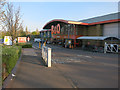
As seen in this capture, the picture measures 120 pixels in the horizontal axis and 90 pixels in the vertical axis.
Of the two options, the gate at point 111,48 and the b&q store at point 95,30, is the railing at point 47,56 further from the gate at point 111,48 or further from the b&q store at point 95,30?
the b&q store at point 95,30

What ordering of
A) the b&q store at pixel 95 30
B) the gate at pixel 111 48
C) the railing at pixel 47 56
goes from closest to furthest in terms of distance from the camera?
the railing at pixel 47 56 → the gate at pixel 111 48 → the b&q store at pixel 95 30

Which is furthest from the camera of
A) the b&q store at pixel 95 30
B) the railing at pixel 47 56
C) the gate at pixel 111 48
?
the b&q store at pixel 95 30

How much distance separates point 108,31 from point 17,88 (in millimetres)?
20444

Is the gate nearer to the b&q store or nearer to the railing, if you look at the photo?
the b&q store

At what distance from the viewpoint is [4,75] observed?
5176 millimetres

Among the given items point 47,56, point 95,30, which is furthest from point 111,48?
point 47,56

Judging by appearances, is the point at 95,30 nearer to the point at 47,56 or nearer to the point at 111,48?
the point at 111,48

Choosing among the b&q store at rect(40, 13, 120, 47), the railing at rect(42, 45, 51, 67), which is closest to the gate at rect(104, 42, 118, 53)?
the b&q store at rect(40, 13, 120, 47)

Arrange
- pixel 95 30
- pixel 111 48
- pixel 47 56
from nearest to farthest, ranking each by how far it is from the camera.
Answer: pixel 47 56 → pixel 111 48 → pixel 95 30

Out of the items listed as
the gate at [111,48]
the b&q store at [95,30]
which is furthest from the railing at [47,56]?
the b&q store at [95,30]

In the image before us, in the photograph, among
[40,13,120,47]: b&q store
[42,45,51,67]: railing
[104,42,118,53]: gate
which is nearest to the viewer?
[42,45,51,67]: railing

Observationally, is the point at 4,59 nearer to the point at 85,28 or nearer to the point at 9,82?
the point at 9,82

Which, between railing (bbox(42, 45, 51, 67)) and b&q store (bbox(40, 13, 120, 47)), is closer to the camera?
railing (bbox(42, 45, 51, 67))

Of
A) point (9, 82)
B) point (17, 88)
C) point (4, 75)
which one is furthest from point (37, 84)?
point (4, 75)
